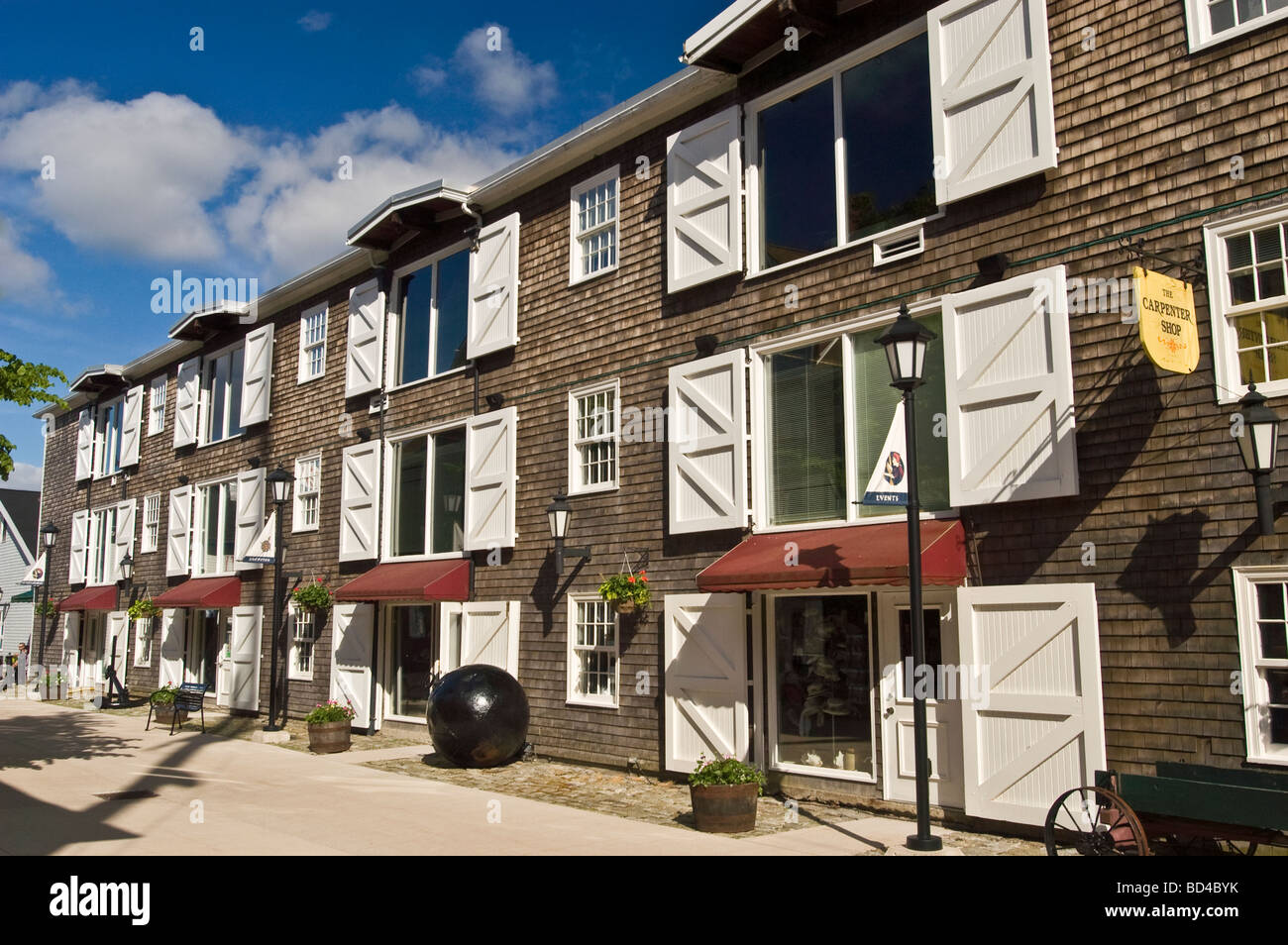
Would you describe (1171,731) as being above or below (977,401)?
below

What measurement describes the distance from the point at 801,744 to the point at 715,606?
1784 millimetres

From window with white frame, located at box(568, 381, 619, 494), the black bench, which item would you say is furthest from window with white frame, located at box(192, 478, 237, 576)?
window with white frame, located at box(568, 381, 619, 494)

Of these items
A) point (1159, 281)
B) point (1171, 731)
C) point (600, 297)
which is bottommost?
point (1171, 731)

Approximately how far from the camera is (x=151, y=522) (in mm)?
26344

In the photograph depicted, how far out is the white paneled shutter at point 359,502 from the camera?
18188mm

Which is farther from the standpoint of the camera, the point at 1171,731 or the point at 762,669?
the point at 762,669

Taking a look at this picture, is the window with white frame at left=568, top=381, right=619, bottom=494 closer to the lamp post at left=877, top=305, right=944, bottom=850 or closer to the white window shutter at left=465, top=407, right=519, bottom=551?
the white window shutter at left=465, top=407, right=519, bottom=551

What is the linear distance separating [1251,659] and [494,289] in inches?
455

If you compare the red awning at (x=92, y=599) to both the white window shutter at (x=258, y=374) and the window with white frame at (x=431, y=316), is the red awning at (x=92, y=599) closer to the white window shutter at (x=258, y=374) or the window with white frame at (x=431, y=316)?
the white window shutter at (x=258, y=374)

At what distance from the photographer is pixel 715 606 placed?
1184 centimetres

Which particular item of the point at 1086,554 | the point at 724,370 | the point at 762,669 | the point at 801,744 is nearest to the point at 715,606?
the point at 762,669

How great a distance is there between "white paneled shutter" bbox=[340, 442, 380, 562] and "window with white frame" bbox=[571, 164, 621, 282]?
18.6ft

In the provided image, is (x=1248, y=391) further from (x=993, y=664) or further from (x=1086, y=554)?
(x=993, y=664)

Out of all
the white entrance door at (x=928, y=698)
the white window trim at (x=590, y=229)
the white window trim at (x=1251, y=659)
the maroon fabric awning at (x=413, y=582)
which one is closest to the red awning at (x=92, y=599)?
the maroon fabric awning at (x=413, y=582)
